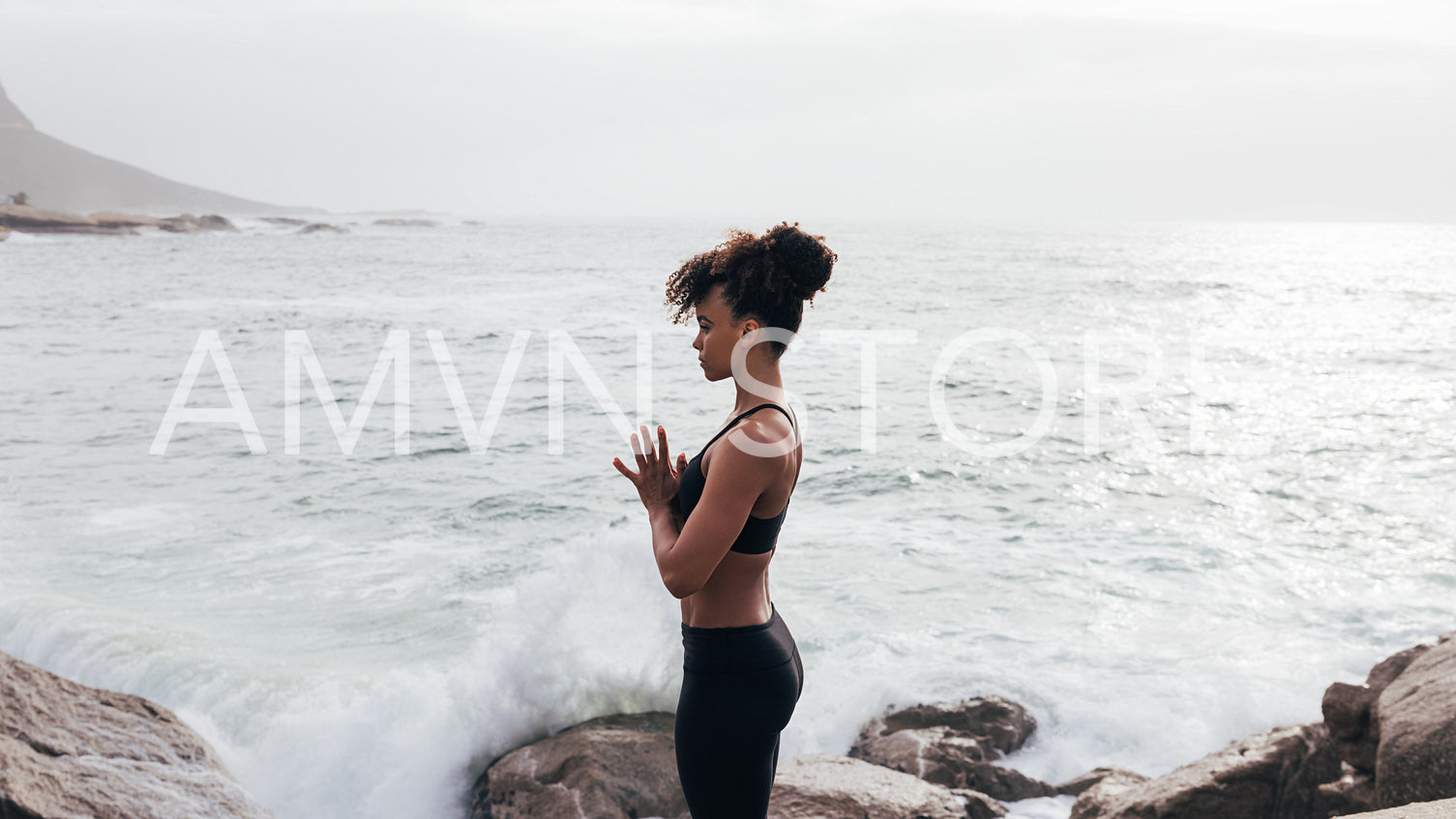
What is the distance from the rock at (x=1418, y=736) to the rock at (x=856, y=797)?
1808mm

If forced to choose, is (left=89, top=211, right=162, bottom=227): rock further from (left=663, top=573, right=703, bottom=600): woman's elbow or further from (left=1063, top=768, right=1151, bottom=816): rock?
(left=663, top=573, right=703, bottom=600): woman's elbow

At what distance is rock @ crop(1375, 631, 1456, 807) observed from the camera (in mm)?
3635

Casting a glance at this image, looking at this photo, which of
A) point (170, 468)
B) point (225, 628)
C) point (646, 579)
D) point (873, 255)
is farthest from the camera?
point (873, 255)

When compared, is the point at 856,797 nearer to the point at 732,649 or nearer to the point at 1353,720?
the point at 1353,720

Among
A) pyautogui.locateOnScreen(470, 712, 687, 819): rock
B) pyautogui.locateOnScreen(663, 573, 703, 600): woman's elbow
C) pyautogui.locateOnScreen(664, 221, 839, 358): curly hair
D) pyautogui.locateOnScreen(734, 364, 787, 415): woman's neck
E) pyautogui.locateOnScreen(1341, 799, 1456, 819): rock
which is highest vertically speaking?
pyautogui.locateOnScreen(664, 221, 839, 358): curly hair

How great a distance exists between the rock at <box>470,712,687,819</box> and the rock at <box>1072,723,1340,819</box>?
2299mm

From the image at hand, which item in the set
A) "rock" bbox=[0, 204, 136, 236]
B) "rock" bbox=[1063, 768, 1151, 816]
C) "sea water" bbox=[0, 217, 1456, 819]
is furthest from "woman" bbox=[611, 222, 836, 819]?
"rock" bbox=[0, 204, 136, 236]

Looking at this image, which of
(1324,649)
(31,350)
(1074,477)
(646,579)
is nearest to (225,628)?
(646,579)

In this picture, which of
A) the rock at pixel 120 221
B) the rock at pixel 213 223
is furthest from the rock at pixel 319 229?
the rock at pixel 120 221

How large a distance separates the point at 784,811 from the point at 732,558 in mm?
2613

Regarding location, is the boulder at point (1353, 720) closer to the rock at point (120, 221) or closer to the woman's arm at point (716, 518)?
the woman's arm at point (716, 518)

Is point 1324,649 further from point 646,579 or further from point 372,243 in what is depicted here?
point 372,243

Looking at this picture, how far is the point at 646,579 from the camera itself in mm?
6699

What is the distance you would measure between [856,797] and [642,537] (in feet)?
9.41
